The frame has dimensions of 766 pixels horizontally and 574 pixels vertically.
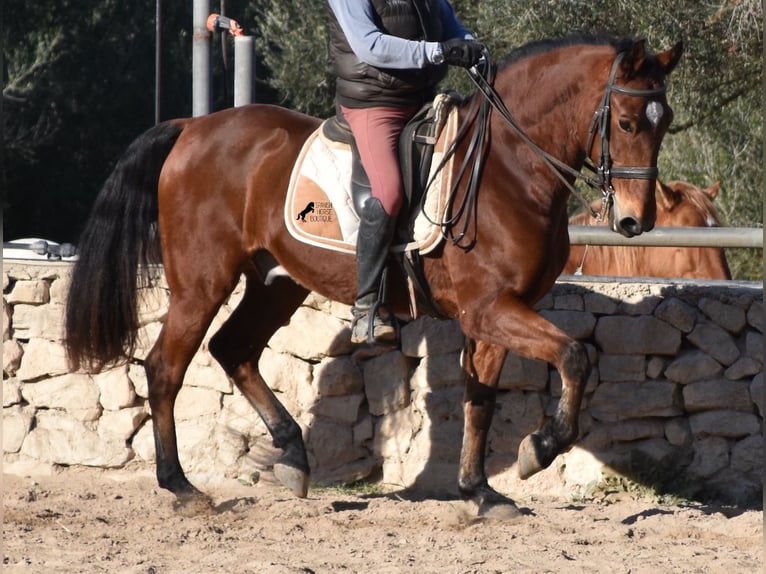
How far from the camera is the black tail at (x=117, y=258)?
6.52 metres

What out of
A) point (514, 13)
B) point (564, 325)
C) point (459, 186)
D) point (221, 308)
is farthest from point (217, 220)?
point (514, 13)

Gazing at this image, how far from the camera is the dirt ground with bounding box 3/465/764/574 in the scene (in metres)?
4.91

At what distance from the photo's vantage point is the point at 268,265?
6383mm

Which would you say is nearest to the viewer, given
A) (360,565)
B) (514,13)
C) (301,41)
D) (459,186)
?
(360,565)

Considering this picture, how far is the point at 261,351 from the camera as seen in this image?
21.5ft

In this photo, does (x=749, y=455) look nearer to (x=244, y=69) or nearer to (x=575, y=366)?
(x=575, y=366)

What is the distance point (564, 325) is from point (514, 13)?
480cm

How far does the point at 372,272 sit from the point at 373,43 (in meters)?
1.10

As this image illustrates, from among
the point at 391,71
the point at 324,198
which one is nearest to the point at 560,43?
the point at 391,71

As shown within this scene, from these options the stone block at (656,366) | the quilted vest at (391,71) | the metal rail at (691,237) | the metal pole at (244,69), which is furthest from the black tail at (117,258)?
the stone block at (656,366)

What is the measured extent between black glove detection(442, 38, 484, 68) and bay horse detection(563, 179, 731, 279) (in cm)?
349

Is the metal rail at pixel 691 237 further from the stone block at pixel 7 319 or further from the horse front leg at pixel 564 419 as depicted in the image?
the stone block at pixel 7 319

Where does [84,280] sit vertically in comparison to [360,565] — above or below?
above

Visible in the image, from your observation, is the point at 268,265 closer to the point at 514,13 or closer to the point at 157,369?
the point at 157,369
